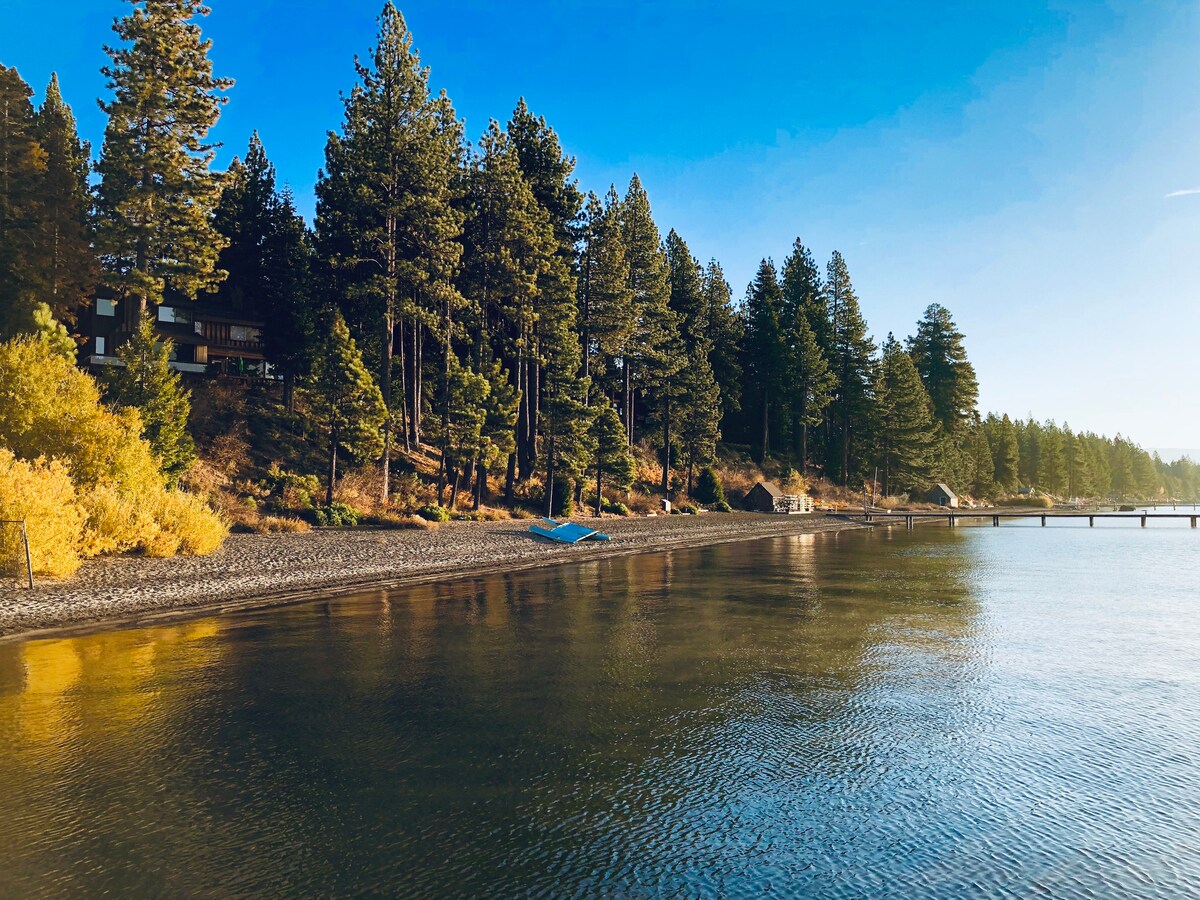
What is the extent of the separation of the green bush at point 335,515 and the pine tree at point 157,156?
12849mm

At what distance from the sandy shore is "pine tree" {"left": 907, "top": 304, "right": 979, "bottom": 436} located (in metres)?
75.1

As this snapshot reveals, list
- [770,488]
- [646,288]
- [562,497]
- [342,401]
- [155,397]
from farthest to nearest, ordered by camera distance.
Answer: [770,488] < [646,288] < [562,497] < [342,401] < [155,397]

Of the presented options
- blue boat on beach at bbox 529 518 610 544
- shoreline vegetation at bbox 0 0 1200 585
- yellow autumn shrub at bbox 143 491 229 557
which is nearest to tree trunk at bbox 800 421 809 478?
shoreline vegetation at bbox 0 0 1200 585

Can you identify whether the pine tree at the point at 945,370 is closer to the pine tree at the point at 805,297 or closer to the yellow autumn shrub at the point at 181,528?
the pine tree at the point at 805,297

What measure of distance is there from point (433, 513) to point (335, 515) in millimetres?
5521

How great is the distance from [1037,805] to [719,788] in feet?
11.0

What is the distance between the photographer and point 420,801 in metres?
7.36

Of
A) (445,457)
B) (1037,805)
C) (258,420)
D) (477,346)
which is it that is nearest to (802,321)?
(477,346)

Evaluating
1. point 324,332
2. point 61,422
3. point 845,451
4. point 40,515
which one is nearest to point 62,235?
point 324,332

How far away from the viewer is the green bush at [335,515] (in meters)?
33.7

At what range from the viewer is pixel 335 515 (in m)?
33.9

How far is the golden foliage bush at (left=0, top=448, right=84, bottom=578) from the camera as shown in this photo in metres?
19.1

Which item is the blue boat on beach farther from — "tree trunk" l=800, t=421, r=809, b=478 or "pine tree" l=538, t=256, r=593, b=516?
"tree trunk" l=800, t=421, r=809, b=478

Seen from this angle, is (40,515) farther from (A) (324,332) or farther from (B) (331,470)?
(A) (324,332)
